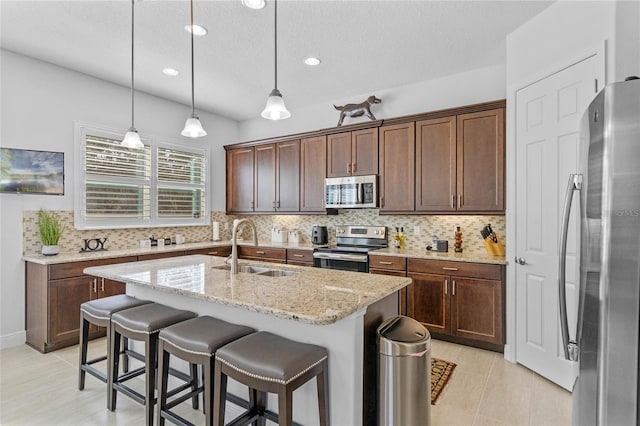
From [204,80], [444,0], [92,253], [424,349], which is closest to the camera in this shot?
[424,349]

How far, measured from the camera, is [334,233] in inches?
197

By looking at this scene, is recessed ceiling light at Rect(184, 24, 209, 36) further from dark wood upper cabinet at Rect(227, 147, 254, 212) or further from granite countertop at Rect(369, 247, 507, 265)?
granite countertop at Rect(369, 247, 507, 265)

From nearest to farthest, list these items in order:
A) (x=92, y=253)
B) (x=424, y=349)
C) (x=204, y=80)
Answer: (x=424, y=349)
(x=92, y=253)
(x=204, y=80)

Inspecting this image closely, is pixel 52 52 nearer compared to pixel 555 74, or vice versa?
pixel 555 74

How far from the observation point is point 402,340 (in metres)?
1.80

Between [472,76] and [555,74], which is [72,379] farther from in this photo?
[472,76]

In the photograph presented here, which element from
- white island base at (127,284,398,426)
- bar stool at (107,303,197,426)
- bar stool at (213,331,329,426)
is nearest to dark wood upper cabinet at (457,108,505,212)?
white island base at (127,284,398,426)

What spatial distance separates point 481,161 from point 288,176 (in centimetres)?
266

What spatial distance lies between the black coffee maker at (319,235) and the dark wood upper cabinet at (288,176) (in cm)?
40

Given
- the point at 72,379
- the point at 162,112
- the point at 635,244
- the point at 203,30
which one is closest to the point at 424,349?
the point at 635,244

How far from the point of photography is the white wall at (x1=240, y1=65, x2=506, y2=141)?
3.85 meters

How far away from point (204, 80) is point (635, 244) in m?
4.31

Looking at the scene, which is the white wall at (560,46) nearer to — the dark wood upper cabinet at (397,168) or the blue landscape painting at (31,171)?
the dark wood upper cabinet at (397,168)

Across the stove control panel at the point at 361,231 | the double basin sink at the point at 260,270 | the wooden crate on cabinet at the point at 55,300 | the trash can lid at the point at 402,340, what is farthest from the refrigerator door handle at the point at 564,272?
the wooden crate on cabinet at the point at 55,300
